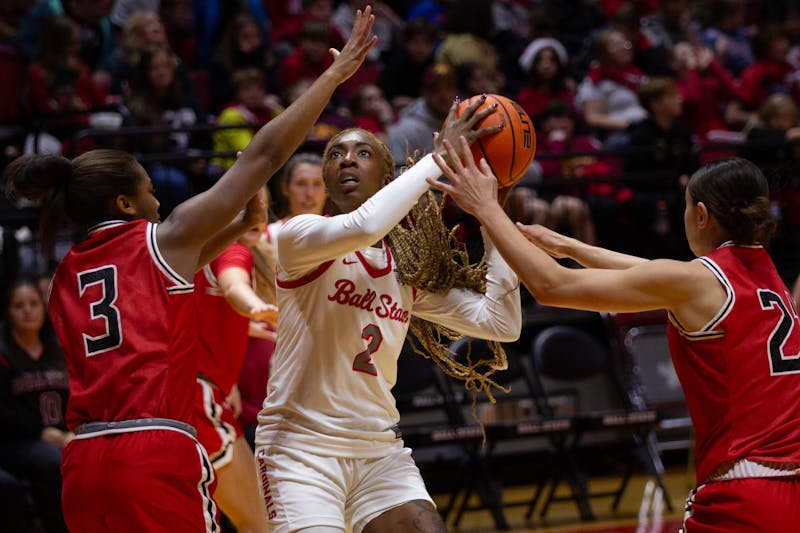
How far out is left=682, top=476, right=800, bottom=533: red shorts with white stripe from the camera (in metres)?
3.43

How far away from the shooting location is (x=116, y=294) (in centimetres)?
354

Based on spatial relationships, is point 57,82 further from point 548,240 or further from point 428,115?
point 548,240

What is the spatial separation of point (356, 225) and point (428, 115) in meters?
5.08

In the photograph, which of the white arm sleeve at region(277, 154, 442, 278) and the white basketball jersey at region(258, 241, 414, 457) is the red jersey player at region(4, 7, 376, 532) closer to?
the white arm sleeve at region(277, 154, 442, 278)

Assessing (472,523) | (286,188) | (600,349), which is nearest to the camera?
(286,188)


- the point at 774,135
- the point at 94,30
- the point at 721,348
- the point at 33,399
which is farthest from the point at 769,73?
the point at 721,348

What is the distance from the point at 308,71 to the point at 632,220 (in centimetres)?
314

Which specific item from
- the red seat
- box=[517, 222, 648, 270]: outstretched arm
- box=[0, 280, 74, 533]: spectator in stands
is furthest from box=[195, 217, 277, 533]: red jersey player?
the red seat

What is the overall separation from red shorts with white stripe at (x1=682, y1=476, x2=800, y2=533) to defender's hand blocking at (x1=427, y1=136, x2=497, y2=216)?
1155 millimetres

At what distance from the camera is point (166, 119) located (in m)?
8.81

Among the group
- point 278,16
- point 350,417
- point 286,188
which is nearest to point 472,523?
point 286,188

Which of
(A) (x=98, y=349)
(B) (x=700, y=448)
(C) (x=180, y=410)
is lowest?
(B) (x=700, y=448)

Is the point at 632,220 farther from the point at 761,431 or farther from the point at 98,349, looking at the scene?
the point at 98,349

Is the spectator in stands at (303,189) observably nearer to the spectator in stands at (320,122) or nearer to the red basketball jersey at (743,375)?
the spectator in stands at (320,122)
